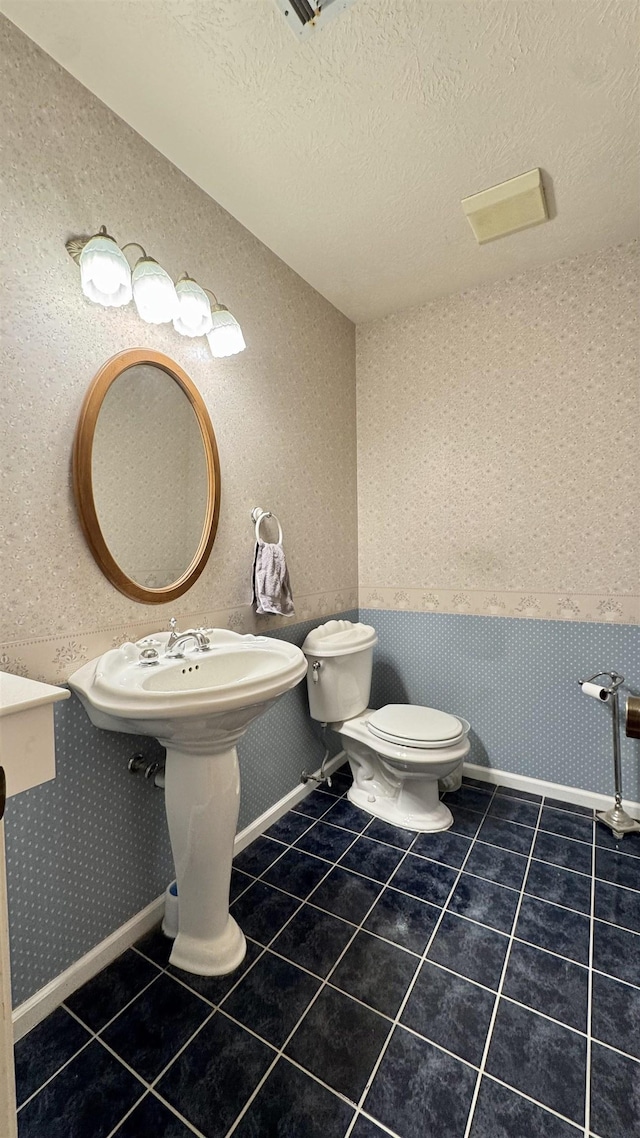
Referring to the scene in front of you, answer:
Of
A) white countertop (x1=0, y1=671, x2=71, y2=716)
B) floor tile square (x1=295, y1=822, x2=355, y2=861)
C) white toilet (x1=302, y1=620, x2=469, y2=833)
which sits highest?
white countertop (x1=0, y1=671, x2=71, y2=716)

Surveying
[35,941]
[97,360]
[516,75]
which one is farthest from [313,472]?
[35,941]

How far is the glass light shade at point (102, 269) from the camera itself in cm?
115

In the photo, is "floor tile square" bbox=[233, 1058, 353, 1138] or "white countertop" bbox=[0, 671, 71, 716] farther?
"floor tile square" bbox=[233, 1058, 353, 1138]

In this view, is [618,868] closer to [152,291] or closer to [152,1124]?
[152,1124]

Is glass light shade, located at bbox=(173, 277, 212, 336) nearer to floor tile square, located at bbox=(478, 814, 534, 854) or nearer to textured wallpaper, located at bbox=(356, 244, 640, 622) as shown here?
textured wallpaper, located at bbox=(356, 244, 640, 622)

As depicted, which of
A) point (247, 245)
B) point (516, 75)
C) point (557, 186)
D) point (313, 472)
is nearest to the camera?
point (516, 75)

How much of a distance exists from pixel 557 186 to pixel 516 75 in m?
0.49

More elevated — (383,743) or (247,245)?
(247,245)

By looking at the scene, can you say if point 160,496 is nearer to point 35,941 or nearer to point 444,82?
point 35,941

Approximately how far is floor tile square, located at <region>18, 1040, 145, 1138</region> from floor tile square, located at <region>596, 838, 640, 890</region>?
60.3 inches

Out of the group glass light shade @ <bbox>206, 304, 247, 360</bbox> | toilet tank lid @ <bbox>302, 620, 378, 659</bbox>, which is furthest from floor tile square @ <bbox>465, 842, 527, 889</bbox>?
glass light shade @ <bbox>206, 304, 247, 360</bbox>

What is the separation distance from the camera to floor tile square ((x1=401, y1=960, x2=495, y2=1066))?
3.49ft

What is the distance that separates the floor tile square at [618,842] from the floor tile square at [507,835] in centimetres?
26

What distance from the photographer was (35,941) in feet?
3.67
